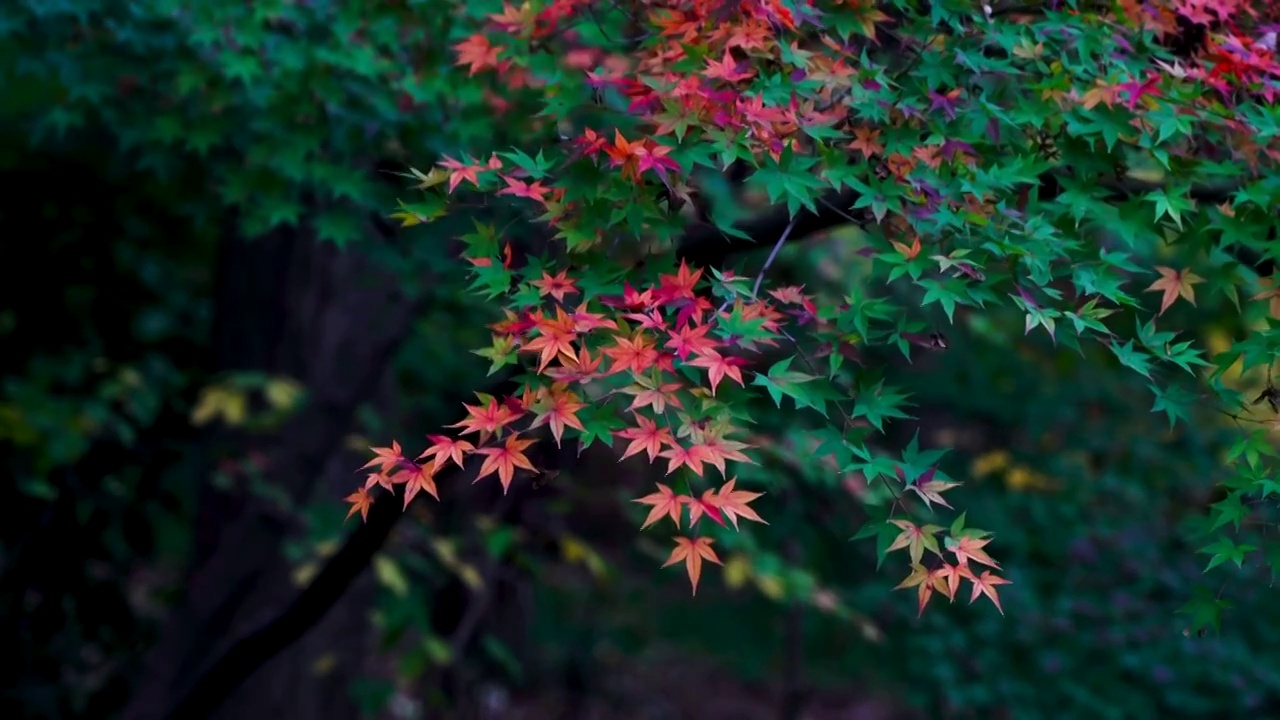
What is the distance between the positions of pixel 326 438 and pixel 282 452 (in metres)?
0.21

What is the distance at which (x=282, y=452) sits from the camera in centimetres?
613

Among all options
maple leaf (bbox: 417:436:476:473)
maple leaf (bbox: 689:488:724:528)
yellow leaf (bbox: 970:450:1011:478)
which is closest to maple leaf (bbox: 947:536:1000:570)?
maple leaf (bbox: 689:488:724:528)

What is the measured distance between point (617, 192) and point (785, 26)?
0.60 metres

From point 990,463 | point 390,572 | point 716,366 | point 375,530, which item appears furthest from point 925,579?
point 990,463

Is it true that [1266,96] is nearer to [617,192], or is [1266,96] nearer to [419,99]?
[617,192]

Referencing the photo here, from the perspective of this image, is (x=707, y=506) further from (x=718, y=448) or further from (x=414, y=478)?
(x=414, y=478)

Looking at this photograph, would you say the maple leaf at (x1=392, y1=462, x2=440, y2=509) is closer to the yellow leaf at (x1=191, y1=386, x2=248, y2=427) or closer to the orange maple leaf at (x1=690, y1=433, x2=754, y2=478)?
the orange maple leaf at (x1=690, y1=433, x2=754, y2=478)

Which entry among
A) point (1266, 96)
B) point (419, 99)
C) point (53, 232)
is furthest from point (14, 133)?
point (1266, 96)

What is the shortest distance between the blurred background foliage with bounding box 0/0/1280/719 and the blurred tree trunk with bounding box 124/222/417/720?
15mm

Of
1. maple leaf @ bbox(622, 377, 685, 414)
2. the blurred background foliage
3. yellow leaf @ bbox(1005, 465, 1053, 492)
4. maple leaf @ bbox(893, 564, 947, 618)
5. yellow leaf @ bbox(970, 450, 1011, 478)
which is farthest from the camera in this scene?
yellow leaf @ bbox(970, 450, 1011, 478)

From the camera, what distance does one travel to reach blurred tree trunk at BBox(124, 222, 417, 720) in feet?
19.4

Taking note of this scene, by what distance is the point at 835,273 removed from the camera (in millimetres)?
7348

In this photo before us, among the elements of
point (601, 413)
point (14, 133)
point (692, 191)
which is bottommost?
point (14, 133)

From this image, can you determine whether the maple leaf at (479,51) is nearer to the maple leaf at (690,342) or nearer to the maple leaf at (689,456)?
the maple leaf at (690,342)
